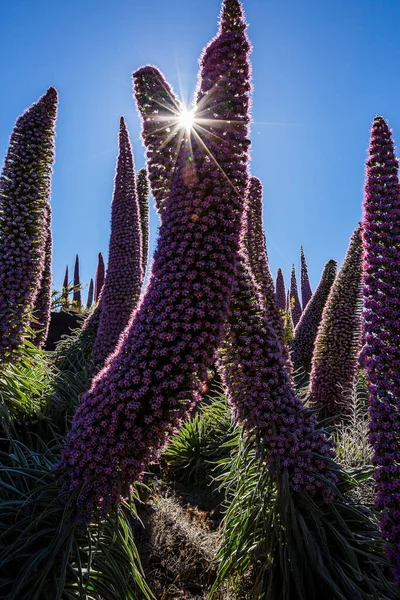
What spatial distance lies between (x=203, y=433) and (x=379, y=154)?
4.41 metres

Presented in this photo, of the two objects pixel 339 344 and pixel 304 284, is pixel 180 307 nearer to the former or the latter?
pixel 339 344

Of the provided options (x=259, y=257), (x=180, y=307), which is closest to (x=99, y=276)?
(x=259, y=257)

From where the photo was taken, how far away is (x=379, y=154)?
8.90ft

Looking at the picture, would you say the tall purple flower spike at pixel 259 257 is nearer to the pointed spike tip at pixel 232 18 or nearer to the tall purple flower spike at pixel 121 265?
the pointed spike tip at pixel 232 18

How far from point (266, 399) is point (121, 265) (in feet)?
11.8

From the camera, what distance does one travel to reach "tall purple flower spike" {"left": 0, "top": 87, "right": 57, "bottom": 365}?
165 inches

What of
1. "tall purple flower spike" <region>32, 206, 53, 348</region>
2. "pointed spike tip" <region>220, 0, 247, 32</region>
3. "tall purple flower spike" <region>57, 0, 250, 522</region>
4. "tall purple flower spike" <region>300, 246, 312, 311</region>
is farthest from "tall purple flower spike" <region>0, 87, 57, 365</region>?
"tall purple flower spike" <region>300, 246, 312, 311</region>

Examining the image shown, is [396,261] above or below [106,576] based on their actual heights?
above

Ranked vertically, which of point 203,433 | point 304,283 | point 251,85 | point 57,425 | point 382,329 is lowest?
point 57,425

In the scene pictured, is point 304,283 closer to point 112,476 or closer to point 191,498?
point 191,498

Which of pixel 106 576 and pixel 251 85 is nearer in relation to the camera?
pixel 106 576

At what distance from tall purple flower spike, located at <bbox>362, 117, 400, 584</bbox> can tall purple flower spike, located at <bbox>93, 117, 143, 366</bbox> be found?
363cm

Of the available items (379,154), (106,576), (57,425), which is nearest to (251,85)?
(379,154)

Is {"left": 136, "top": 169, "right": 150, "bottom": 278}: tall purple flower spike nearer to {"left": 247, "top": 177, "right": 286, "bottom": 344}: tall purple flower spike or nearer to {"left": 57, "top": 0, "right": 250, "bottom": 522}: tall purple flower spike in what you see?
{"left": 247, "top": 177, "right": 286, "bottom": 344}: tall purple flower spike
